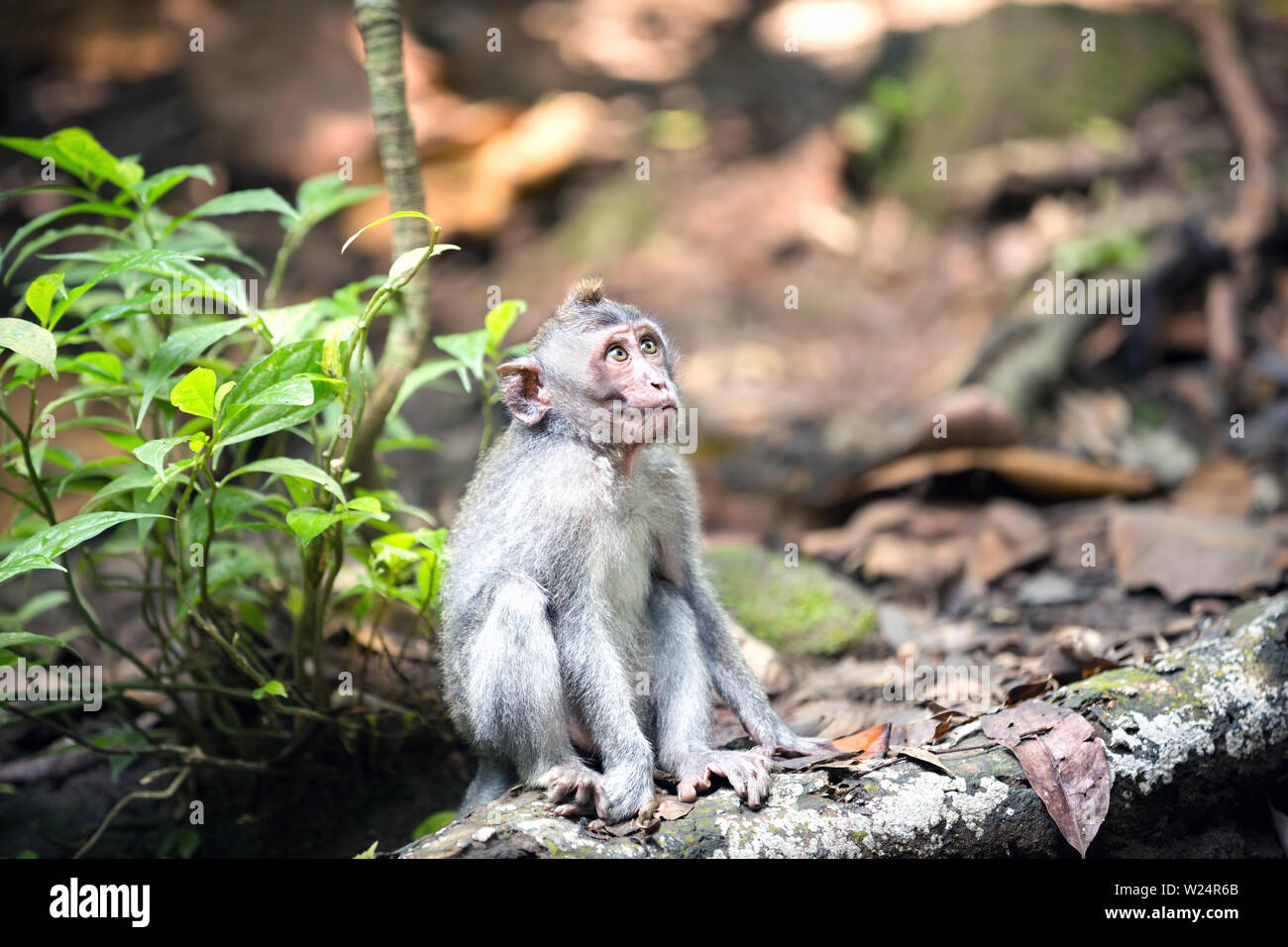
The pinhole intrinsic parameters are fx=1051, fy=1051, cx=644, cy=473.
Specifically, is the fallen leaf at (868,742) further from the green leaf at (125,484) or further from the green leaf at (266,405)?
the green leaf at (125,484)

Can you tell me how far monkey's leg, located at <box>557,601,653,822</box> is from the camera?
452 centimetres

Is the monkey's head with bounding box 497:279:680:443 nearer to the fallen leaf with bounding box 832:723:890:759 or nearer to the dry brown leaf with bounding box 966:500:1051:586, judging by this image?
the fallen leaf with bounding box 832:723:890:759

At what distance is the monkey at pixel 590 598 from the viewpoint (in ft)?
15.2

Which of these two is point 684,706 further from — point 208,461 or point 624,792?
point 208,461

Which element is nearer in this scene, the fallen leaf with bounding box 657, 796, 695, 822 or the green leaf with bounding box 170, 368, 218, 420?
the green leaf with bounding box 170, 368, 218, 420

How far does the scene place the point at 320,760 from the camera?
20.1ft

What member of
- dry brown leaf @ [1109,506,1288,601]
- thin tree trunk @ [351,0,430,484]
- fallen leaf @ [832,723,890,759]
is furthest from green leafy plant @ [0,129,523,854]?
dry brown leaf @ [1109,506,1288,601]

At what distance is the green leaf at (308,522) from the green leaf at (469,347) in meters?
1.00

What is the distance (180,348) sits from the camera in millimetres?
4629

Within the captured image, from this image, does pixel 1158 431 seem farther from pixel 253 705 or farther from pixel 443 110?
pixel 443 110

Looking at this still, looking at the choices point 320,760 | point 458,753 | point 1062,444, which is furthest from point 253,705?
point 1062,444

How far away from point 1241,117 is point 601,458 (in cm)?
1044

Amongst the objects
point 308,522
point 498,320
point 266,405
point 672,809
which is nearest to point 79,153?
point 266,405

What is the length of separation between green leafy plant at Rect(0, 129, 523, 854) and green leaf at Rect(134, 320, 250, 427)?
0.4 inches
